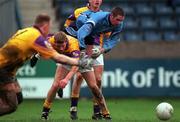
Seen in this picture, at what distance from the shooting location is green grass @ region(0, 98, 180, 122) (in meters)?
13.7

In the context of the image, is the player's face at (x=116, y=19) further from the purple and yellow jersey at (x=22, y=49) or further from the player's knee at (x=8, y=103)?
the player's knee at (x=8, y=103)

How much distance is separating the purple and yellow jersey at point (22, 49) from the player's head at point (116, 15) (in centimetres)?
238

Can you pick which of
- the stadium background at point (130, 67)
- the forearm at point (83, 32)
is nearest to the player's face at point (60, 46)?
the forearm at point (83, 32)

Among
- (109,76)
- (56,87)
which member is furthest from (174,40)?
(56,87)

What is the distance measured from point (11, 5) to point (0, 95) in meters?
9.88

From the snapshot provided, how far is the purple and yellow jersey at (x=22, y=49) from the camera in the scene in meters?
10.6

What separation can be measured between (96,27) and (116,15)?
2.04ft

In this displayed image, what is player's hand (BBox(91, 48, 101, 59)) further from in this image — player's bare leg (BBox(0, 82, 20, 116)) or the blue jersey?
player's bare leg (BBox(0, 82, 20, 116))

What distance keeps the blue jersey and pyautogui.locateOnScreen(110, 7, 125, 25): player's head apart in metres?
0.18

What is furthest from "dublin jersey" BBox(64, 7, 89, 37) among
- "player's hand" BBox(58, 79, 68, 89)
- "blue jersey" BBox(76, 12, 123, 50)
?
"player's hand" BBox(58, 79, 68, 89)

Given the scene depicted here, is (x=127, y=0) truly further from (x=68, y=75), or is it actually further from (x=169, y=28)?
(x=68, y=75)

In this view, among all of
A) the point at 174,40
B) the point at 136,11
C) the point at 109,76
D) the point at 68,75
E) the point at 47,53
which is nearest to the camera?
the point at 47,53

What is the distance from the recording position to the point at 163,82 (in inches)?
818

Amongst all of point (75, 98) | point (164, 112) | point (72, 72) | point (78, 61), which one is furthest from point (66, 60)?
point (75, 98)
